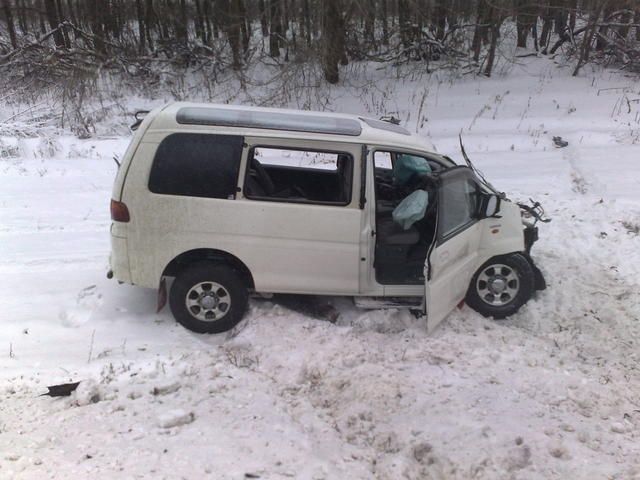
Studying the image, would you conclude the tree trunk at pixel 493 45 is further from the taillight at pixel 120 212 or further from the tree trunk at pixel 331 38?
the taillight at pixel 120 212

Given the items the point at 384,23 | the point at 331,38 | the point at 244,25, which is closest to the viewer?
the point at 331,38

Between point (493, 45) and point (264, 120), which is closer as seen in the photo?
point (264, 120)

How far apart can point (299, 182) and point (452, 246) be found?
2.02 metres

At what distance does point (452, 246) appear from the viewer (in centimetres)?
477

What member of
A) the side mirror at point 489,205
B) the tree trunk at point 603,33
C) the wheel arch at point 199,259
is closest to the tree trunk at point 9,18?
the wheel arch at point 199,259

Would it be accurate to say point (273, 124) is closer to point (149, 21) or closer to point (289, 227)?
point (289, 227)

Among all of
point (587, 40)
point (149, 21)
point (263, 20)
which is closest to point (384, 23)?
point (263, 20)

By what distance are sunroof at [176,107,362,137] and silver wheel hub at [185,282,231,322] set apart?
1.50 metres

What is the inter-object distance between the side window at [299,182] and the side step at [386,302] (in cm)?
104

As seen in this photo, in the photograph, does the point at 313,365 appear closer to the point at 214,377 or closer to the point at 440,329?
the point at 214,377

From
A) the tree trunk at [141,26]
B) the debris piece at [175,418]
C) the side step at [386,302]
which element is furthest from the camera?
the tree trunk at [141,26]

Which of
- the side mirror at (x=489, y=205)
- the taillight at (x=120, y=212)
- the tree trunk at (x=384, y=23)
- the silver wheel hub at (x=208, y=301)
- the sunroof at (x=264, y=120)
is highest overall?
the tree trunk at (x=384, y=23)

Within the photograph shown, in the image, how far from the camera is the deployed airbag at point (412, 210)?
496 cm

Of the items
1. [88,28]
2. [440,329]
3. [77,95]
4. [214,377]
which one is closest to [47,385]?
[214,377]
